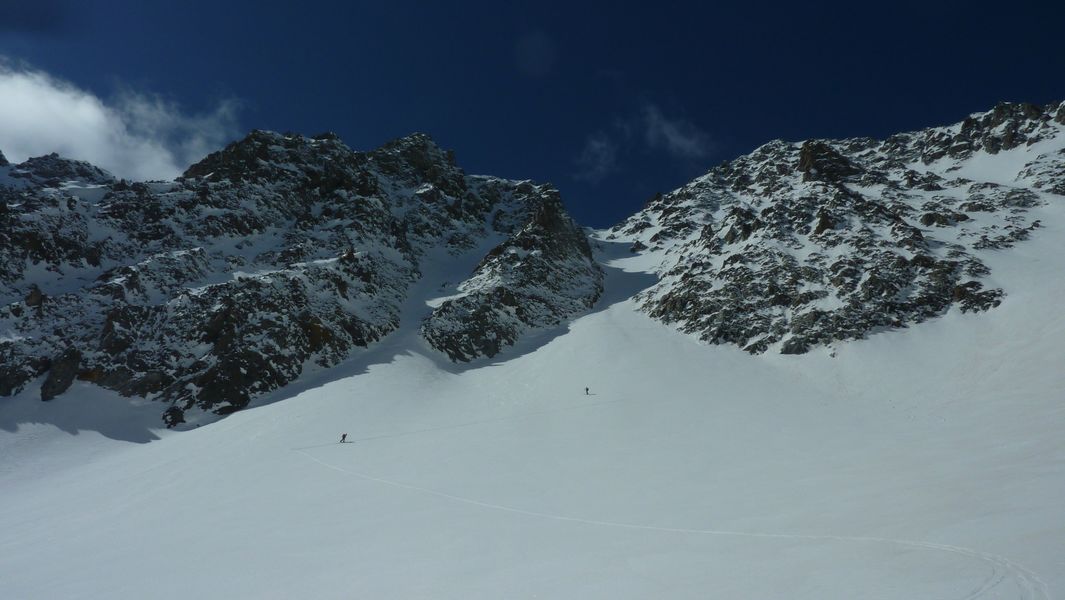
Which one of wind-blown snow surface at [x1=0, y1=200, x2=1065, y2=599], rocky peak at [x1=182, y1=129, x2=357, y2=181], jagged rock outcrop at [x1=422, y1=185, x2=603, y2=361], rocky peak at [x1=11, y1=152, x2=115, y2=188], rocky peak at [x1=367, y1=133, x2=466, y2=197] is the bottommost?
wind-blown snow surface at [x1=0, y1=200, x2=1065, y2=599]

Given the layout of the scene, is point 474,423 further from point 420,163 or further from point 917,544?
point 420,163

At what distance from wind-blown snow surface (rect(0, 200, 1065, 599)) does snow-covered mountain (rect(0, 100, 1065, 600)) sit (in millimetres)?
172

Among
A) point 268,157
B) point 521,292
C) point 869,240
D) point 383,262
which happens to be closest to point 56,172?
point 268,157

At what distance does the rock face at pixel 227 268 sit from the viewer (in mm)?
43781

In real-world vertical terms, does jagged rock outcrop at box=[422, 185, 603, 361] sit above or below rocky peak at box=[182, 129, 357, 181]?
below

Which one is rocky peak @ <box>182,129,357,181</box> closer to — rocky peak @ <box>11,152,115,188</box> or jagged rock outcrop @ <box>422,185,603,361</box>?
rocky peak @ <box>11,152,115,188</box>

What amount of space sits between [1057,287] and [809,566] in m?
42.3

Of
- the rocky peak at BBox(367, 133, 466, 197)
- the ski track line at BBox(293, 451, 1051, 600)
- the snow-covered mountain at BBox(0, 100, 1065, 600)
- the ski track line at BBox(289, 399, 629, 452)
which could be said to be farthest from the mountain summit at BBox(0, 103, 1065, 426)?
the ski track line at BBox(293, 451, 1051, 600)

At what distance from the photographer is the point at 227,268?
57312mm

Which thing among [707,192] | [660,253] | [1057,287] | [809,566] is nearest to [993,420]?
[809,566]

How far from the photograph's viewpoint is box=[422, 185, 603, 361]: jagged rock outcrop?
175 feet

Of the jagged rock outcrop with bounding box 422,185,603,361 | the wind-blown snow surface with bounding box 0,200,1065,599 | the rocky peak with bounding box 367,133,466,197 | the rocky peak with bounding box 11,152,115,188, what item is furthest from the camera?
the rocky peak with bounding box 367,133,466,197

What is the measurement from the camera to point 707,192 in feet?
350

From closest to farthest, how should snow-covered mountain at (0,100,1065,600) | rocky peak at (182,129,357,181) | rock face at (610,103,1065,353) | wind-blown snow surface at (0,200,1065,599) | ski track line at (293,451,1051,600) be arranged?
ski track line at (293,451,1051,600)
wind-blown snow surface at (0,200,1065,599)
snow-covered mountain at (0,100,1065,600)
rock face at (610,103,1065,353)
rocky peak at (182,129,357,181)
